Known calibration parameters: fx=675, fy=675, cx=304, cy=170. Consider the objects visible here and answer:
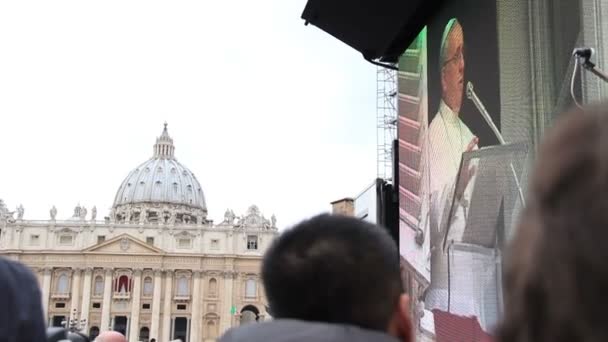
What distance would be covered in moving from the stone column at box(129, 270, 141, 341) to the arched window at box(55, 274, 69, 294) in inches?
194

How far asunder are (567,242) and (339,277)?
0.65m

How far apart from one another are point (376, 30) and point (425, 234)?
2769 millimetres

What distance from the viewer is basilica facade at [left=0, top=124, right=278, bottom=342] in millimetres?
49531

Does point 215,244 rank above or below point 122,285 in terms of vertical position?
above

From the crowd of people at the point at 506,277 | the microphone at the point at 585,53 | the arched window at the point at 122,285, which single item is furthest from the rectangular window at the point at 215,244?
the crowd of people at the point at 506,277

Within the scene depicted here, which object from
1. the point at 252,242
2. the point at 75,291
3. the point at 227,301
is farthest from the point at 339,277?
the point at 252,242

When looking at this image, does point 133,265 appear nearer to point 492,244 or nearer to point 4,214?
point 4,214

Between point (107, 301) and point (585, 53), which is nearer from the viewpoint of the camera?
point (585, 53)

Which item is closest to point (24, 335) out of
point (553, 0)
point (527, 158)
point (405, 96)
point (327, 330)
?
point (327, 330)

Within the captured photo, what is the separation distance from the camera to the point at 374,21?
7.84 meters

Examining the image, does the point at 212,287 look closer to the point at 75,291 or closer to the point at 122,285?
the point at 122,285

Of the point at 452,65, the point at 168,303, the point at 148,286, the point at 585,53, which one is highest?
the point at 452,65

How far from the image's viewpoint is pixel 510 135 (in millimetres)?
4770

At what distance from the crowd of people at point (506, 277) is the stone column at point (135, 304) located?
49064mm
